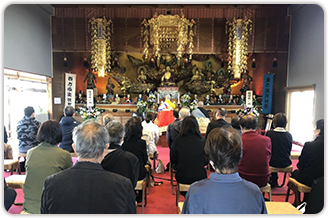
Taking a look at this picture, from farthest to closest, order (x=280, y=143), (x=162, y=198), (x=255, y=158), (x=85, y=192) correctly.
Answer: (x=162, y=198) → (x=280, y=143) → (x=255, y=158) → (x=85, y=192)

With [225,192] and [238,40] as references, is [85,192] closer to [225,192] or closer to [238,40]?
[225,192]

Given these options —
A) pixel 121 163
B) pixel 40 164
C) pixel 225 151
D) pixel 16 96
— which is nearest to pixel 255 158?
pixel 225 151

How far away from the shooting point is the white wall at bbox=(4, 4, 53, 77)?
210 inches

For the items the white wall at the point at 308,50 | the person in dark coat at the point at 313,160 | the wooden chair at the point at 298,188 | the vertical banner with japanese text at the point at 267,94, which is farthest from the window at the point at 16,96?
the white wall at the point at 308,50

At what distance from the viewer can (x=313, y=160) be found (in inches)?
87.3

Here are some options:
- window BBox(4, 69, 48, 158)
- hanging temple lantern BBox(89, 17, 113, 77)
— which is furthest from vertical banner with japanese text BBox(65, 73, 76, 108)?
hanging temple lantern BBox(89, 17, 113, 77)

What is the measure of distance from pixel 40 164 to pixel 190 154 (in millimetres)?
1461

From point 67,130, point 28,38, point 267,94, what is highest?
point 28,38

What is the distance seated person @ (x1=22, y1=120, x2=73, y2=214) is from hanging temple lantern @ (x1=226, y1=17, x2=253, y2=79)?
7.13 meters

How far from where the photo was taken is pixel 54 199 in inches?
40.3

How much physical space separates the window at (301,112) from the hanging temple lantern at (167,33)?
154 inches

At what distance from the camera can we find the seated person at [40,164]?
1.68m

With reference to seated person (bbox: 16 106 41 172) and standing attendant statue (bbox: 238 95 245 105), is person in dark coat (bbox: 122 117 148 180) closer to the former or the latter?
seated person (bbox: 16 106 41 172)

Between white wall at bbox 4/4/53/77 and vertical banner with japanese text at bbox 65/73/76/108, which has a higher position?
white wall at bbox 4/4/53/77
